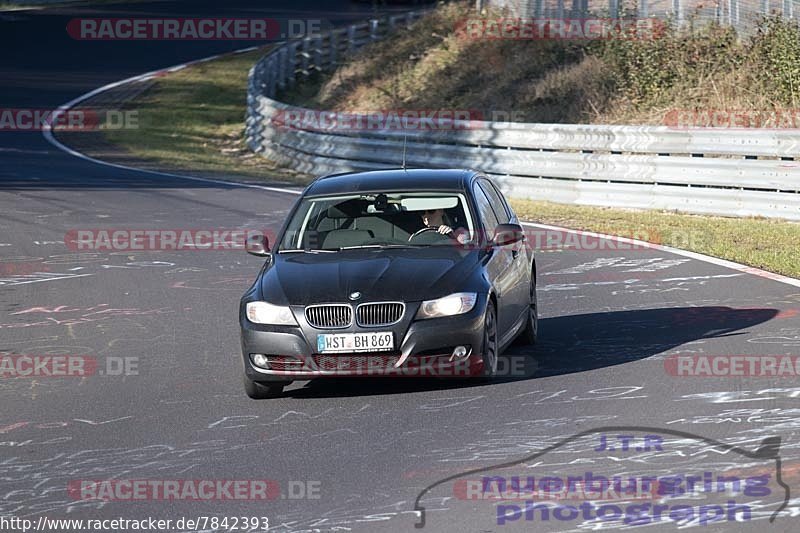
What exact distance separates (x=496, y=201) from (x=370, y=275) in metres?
2.32

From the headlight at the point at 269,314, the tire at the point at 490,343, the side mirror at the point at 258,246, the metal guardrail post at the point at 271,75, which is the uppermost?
the side mirror at the point at 258,246

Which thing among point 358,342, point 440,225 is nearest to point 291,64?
point 440,225

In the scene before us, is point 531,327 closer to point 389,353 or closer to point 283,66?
point 389,353

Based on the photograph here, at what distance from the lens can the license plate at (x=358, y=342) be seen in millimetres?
9039

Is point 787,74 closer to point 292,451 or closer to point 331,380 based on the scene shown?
point 331,380

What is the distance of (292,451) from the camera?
7824 mm

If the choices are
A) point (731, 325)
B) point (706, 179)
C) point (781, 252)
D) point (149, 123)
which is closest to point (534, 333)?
point (731, 325)

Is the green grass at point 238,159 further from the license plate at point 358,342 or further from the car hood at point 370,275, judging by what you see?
the license plate at point 358,342

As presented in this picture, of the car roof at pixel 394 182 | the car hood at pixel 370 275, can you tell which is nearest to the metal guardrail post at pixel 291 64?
the car roof at pixel 394 182

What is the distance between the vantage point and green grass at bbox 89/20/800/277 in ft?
55.1

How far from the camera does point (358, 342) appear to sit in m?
9.05

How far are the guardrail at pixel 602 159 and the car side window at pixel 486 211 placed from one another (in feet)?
28.2

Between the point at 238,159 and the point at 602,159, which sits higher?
the point at 602,159


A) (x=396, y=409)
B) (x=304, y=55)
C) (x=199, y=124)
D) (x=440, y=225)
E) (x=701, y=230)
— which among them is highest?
(x=440, y=225)
